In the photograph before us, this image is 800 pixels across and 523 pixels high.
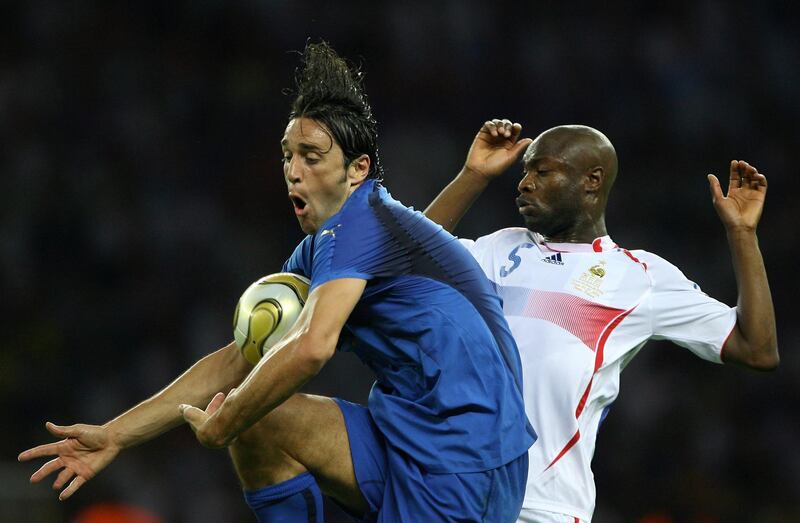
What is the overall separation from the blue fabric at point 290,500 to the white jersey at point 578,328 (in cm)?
96

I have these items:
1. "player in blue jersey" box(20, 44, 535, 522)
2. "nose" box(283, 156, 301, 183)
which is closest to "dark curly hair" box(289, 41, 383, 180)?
"player in blue jersey" box(20, 44, 535, 522)

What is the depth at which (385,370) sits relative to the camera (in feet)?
11.8

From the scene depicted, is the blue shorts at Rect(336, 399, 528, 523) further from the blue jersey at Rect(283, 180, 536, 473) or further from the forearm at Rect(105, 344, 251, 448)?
the forearm at Rect(105, 344, 251, 448)

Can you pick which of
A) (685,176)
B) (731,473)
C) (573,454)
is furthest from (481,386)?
(685,176)

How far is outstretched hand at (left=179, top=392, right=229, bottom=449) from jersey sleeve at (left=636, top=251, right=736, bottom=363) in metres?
1.84

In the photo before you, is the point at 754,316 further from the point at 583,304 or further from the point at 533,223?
the point at 533,223

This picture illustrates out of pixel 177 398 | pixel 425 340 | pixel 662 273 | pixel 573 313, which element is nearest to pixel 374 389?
pixel 425 340

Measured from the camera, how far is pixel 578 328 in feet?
14.2

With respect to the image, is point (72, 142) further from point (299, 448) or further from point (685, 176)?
point (299, 448)

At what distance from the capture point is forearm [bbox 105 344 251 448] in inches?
151

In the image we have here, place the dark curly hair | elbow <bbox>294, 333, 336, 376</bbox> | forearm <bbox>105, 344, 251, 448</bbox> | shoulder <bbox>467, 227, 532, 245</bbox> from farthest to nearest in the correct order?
shoulder <bbox>467, 227, 532, 245</bbox> → forearm <bbox>105, 344, 251, 448</bbox> → the dark curly hair → elbow <bbox>294, 333, 336, 376</bbox>

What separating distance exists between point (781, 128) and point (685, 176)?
1128mm

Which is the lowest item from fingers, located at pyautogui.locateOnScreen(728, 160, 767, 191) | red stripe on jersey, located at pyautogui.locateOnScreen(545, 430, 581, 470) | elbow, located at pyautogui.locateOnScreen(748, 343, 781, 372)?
red stripe on jersey, located at pyautogui.locateOnScreen(545, 430, 581, 470)

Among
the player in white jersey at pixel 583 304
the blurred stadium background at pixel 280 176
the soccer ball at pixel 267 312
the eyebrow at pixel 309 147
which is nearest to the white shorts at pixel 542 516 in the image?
the player in white jersey at pixel 583 304
